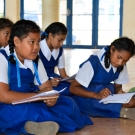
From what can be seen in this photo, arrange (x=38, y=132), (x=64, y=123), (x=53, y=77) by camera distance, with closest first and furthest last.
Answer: (x=38, y=132), (x=64, y=123), (x=53, y=77)

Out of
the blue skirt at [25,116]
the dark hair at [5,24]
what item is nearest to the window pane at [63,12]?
the dark hair at [5,24]

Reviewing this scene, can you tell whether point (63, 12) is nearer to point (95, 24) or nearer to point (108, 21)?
point (95, 24)

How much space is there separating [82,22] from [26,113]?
12.8 metres

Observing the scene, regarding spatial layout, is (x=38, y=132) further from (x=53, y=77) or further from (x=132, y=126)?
(x=53, y=77)

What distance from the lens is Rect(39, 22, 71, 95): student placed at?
13.7ft

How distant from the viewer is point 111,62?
3771 mm

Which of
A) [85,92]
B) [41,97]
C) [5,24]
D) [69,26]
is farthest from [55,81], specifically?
[69,26]

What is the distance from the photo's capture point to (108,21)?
15.6m

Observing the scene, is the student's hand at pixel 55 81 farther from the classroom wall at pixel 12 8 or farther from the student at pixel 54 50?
the classroom wall at pixel 12 8

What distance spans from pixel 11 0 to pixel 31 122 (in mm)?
13072

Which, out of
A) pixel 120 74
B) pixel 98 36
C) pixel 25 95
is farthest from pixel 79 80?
pixel 98 36

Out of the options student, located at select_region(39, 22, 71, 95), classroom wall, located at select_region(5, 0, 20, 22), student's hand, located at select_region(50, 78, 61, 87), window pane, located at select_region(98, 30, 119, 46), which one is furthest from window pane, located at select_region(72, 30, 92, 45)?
student's hand, located at select_region(50, 78, 61, 87)

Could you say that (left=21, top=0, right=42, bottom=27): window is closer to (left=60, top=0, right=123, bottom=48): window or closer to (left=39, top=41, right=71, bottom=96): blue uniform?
(left=60, top=0, right=123, bottom=48): window

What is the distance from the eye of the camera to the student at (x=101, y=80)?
3681 millimetres
